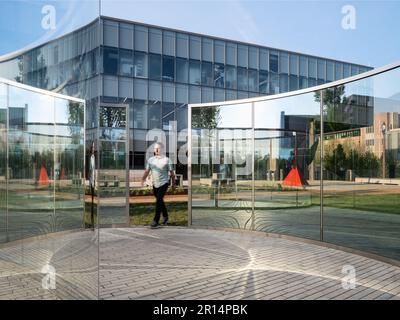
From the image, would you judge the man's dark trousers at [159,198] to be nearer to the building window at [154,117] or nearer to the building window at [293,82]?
the building window at [154,117]

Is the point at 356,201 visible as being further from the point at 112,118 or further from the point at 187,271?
the point at 112,118

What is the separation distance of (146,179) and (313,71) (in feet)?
103

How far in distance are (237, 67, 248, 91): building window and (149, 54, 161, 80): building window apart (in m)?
7.53

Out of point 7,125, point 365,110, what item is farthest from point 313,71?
point 7,125

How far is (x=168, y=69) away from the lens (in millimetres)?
30438

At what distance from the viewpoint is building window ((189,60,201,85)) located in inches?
1232

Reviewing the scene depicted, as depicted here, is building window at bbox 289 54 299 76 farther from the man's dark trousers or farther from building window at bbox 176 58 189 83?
the man's dark trousers

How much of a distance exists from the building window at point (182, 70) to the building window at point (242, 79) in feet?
16.9

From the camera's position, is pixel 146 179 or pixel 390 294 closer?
pixel 390 294

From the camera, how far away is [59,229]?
3865 mm

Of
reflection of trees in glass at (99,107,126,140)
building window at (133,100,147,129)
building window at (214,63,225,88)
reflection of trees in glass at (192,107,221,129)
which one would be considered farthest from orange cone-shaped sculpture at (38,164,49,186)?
building window at (214,63,225,88)

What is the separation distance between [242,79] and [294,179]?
2689cm

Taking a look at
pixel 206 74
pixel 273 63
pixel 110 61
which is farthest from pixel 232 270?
pixel 273 63
